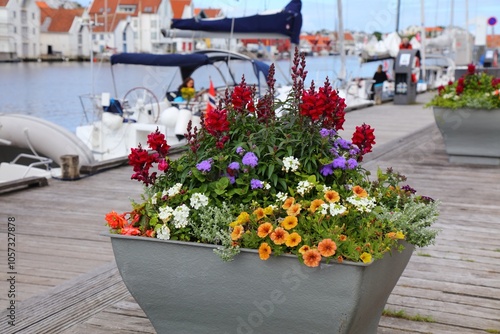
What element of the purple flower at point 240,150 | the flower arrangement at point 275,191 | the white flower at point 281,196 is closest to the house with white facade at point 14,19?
the flower arrangement at point 275,191

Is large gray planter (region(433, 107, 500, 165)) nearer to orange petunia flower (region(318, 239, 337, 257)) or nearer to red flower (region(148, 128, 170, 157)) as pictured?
red flower (region(148, 128, 170, 157))

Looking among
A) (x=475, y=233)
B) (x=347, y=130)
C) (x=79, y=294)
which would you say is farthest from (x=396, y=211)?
(x=347, y=130)

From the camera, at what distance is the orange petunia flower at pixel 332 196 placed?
320 cm

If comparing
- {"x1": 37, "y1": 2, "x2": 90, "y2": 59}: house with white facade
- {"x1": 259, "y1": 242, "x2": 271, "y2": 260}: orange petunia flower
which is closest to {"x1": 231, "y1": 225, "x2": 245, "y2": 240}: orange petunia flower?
{"x1": 259, "y1": 242, "x2": 271, "y2": 260}: orange petunia flower

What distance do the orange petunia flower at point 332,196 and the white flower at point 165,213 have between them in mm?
650

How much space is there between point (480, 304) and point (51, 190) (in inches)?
214

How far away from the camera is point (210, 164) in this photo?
3.37m

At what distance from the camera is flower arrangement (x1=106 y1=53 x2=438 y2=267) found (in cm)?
310

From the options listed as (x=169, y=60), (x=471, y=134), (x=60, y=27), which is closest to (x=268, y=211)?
(x=471, y=134)

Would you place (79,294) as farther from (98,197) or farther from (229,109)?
(98,197)

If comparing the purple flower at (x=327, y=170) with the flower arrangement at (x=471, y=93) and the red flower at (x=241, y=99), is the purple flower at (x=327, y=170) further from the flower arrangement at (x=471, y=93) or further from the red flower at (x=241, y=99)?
the flower arrangement at (x=471, y=93)

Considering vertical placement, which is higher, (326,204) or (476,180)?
(326,204)

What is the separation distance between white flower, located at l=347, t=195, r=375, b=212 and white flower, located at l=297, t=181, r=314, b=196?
0.17 metres

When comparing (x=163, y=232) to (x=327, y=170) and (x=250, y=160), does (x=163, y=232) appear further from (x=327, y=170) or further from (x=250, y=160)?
(x=327, y=170)
